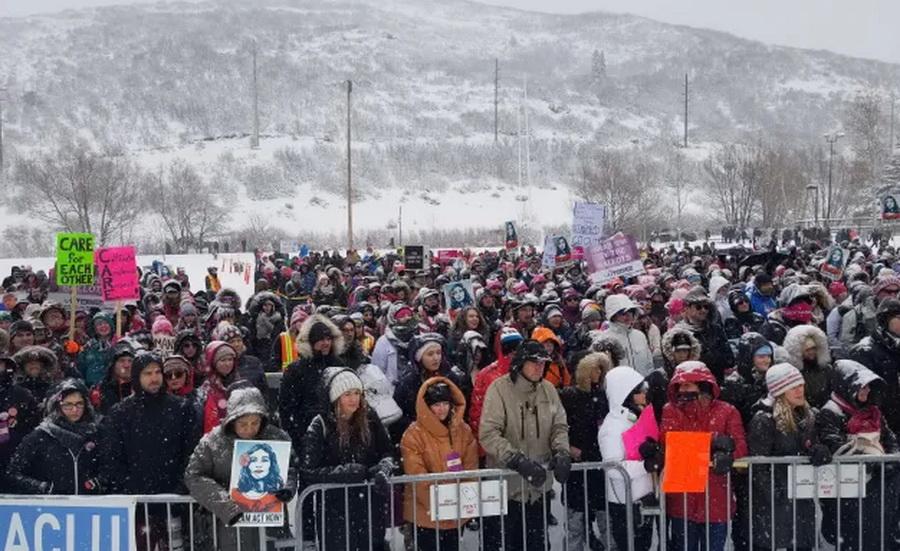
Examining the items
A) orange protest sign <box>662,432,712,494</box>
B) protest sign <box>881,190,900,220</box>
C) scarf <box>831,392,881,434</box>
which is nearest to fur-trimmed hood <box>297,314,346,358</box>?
orange protest sign <box>662,432,712,494</box>

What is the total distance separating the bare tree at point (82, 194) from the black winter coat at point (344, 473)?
51510 mm

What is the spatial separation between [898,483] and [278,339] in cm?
587

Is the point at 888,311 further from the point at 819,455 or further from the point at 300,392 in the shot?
the point at 300,392

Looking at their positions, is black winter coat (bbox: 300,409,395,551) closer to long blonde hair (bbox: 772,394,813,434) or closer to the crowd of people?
the crowd of people

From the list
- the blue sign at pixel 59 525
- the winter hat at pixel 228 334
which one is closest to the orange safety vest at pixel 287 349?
the winter hat at pixel 228 334

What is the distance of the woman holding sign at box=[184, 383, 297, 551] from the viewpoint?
15.8 ft

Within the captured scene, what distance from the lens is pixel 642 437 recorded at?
19.0 ft

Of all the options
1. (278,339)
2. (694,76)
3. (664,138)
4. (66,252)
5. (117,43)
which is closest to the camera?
(278,339)

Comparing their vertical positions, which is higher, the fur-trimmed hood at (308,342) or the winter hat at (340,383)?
the fur-trimmed hood at (308,342)

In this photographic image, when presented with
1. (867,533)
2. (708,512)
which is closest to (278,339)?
(708,512)

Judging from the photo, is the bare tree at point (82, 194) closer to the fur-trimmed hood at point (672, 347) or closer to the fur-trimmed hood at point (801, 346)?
the fur-trimmed hood at point (672, 347)

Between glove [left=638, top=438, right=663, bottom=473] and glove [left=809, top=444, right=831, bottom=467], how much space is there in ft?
2.78

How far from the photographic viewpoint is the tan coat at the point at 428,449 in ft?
18.4

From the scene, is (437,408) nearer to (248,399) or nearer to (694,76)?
(248,399)
